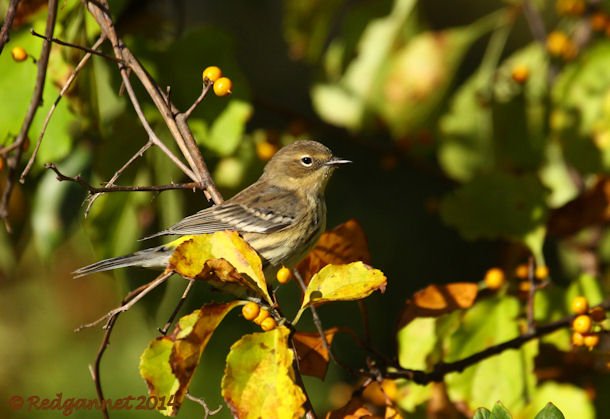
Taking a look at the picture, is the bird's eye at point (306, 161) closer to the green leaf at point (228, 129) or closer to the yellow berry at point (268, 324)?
the green leaf at point (228, 129)

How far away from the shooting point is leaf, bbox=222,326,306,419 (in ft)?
6.51

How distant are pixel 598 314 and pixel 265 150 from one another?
1.37m

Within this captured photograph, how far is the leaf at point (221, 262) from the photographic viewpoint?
2.04m

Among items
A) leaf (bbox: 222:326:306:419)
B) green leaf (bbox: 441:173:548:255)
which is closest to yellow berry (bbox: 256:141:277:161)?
green leaf (bbox: 441:173:548:255)

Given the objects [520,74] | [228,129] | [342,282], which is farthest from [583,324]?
[520,74]

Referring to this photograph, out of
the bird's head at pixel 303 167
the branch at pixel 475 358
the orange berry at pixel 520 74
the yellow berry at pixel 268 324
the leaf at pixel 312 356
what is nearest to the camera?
the yellow berry at pixel 268 324

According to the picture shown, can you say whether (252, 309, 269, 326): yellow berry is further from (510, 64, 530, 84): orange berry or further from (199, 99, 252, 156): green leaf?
(510, 64, 530, 84): orange berry

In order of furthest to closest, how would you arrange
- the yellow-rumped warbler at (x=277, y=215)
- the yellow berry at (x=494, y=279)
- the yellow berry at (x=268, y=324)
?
the yellow-rumped warbler at (x=277, y=215) → the yellow berry at (x=494, y=279) → the yellow berry at (x=268, y=324)

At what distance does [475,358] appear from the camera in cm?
267

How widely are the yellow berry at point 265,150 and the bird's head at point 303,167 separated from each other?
0.46m

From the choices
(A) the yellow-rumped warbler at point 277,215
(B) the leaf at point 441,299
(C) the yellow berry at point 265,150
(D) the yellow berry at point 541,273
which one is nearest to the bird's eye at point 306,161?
(A) the yellow-rumped warbler at point 277,215

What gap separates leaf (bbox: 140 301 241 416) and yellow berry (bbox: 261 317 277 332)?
0.09 meters

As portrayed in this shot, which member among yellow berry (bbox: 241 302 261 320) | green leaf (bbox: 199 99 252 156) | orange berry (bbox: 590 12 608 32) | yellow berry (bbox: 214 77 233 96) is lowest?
yellow berry (bbox: 241 302 261 320)

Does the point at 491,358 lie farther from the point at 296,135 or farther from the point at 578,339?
the point at 296,135
